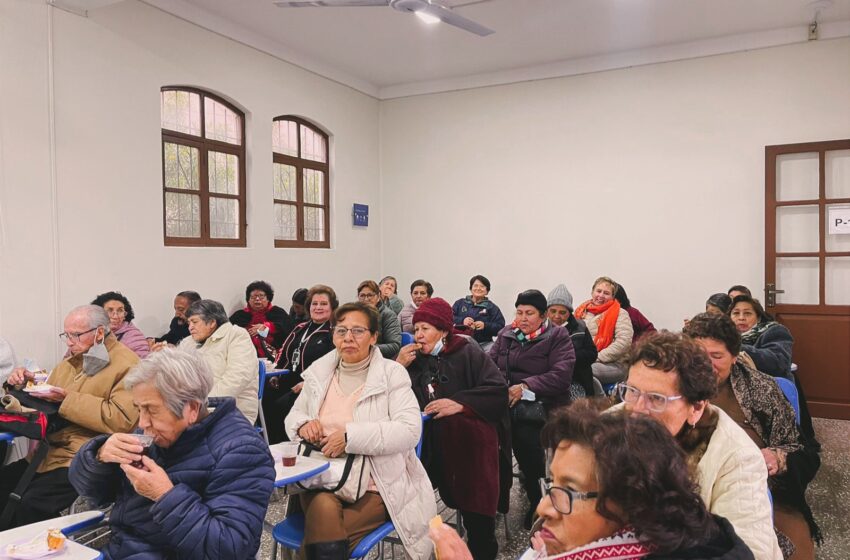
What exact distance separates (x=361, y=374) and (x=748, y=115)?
5.14 m

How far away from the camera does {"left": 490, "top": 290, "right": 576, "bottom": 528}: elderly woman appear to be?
11.1 ft

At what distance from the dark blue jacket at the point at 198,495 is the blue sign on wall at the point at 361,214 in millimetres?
5557

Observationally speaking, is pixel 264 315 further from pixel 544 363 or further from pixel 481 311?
pixel 544 363

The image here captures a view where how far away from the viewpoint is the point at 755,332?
3943 millimetres

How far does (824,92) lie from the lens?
564 cm

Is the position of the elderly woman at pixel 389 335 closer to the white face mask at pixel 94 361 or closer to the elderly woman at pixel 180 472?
the white face mask at pixel 94 361

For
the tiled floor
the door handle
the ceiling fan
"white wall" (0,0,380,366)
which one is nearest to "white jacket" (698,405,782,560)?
the tiled floor

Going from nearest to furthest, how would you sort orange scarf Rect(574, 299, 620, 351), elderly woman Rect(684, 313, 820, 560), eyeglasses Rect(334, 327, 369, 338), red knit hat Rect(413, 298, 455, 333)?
elderly woman Rect(684, 313, 820, 560) < eyeglasses Rect(334, 327, 369, 338) < red knit hat Rect(413, 298, 455, 333) < orange scarf Rect(574, 299, 620, 351)

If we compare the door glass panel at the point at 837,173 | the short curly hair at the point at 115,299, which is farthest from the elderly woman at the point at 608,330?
the short curly hair at the point at 115,299

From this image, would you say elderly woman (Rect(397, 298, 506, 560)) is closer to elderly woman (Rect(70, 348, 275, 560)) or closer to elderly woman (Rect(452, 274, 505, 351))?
elderly woman (Rect(70, 348, 275, 560))

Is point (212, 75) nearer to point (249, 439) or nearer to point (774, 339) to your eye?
point (249, 439)

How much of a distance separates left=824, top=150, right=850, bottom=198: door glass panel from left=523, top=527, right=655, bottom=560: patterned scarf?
226 inches

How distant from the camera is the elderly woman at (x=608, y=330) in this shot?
4811 mm

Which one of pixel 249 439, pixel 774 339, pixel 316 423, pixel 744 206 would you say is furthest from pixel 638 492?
pixel 744 206
